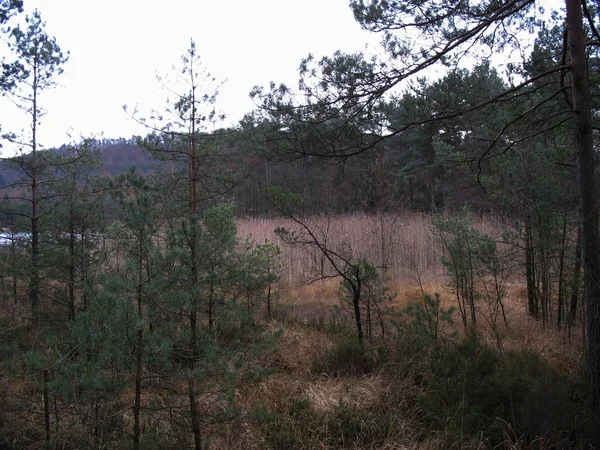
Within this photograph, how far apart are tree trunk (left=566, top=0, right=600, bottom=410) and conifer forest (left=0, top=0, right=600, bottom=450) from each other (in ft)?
0.05

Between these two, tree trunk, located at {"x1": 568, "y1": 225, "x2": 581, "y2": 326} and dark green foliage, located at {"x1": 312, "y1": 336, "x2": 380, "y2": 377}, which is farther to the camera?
tree trunk, located at {"x1": 568, "y1": 225, "x2": 581, "y2": 326}

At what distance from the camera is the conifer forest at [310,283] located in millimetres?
2973

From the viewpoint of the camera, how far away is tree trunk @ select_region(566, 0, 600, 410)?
11.4 feet

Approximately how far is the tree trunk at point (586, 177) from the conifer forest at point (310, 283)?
16 mm

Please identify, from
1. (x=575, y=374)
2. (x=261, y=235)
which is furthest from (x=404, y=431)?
(x=261, y=235)

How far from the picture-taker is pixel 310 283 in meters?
5.15

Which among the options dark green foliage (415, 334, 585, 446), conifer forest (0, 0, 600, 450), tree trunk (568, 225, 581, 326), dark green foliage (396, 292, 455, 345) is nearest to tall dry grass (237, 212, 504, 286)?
conifer forest (0, 0, 600, 450)

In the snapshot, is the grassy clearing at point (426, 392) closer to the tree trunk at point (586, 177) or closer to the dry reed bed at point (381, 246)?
the tree trunk at point (586, 177)

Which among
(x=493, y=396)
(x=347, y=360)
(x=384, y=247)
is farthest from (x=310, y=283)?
(x=384, y=247)

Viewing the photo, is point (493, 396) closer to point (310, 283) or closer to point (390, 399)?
point (390, 399)

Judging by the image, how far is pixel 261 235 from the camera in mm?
12062

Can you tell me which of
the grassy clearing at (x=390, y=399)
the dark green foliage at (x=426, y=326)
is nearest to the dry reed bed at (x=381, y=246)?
the grassy clearing at (x=390, y=399)

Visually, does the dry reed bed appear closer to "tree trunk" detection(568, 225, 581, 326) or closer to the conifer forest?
the conifer forest

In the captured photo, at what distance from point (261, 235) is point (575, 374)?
8778mm
